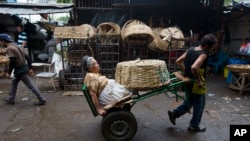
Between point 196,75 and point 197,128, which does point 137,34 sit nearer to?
point 196,75

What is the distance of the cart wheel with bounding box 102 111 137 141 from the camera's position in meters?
4.14

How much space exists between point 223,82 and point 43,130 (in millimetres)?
6595

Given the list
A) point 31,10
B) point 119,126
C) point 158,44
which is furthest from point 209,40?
point 31,10

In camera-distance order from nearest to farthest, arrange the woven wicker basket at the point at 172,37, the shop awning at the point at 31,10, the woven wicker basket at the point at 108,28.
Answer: the woven wicker basket at the point at 172,37 < the woven wicker basket at the point at 108,28 < the shop awning at the point at 31,10

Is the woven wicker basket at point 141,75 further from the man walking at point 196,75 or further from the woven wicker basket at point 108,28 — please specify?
the woven wicker basket at point 108,28

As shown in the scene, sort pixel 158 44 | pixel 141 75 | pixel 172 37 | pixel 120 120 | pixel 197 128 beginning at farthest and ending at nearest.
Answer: pixel 158 44 → pixel 172 37 → pixel 197 128 → pixel 120 120 → pixel 141 75

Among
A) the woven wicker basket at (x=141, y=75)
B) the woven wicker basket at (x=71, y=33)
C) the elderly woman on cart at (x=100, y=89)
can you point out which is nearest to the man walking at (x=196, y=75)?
the woven wicker basket at (x=141, y=75)

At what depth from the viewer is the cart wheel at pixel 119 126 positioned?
4.14 metres

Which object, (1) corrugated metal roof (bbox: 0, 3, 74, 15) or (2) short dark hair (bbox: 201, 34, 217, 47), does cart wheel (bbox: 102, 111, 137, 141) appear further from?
(1) corrugated metal roof (bbox: 0, 3, 74, 15)

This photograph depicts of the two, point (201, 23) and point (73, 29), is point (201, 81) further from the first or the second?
point (201, 23)

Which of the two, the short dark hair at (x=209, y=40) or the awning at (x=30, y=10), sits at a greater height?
the awning at (x=30, y=10)

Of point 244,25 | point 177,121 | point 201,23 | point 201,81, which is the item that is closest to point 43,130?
point 177,121

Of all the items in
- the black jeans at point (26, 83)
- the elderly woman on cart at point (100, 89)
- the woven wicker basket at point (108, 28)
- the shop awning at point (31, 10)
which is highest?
the shop awning at point (31, 10)

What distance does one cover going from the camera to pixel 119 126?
4238mm
